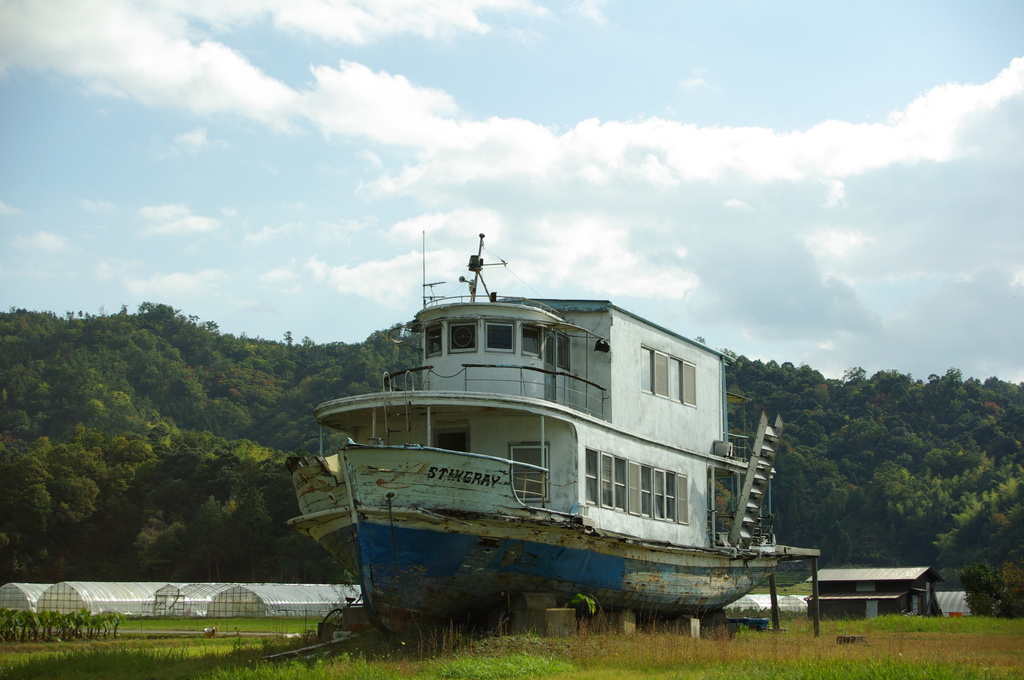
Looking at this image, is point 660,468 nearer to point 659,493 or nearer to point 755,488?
point 659,493

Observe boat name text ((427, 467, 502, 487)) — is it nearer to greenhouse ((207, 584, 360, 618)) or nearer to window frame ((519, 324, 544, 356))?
window frame ((519, 324, 544, 356))

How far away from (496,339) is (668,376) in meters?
5.18

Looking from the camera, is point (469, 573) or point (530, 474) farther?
point (530, 474)

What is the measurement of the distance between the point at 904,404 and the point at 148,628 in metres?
86.6

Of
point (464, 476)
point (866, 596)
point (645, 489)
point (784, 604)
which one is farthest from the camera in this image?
point (784, 604)

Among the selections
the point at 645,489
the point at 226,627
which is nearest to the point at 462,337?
the point at 645,489

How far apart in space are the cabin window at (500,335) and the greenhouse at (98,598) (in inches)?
1147

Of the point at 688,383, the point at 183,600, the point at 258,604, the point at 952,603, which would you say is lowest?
the point at 952,603

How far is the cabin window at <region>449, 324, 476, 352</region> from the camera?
20969 millimetres

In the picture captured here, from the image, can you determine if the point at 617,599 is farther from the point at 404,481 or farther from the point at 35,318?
the point at 35,318

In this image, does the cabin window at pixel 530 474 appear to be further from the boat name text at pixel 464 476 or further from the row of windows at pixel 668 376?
the row of windows at pixel 668 376

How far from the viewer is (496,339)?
68.6 ft

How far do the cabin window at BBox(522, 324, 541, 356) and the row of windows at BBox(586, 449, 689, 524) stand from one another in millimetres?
2386

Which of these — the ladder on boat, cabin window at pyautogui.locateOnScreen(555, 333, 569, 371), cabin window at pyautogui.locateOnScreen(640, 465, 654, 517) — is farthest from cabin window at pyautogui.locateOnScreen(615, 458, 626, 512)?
the ladder on boat
